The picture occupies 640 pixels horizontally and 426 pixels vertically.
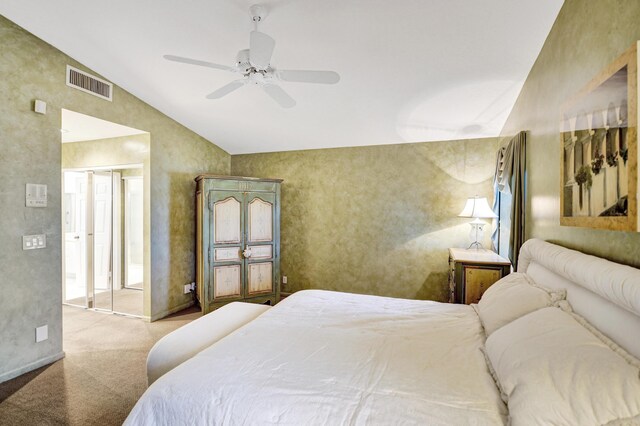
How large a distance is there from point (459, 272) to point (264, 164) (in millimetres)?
3299

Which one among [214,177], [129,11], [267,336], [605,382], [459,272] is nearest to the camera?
[605,382]

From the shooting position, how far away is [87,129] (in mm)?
3461

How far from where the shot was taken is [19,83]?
2.46 metres

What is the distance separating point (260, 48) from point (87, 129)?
2.84 m

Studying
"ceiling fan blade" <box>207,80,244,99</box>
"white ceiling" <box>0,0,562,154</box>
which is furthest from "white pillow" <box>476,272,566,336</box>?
"ceiling fan blade" <box>207,80,244,99</box>

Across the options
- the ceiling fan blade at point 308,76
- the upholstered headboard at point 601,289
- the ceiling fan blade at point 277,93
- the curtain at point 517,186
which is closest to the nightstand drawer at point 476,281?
the curtain at point 517,186

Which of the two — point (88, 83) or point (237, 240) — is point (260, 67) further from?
point (237, 240)

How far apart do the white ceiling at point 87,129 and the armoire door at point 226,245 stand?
1257mm

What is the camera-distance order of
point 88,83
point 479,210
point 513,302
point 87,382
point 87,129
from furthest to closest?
point 87,129 → point 479,210 → point 88,83 → point 87,382 → point 513,302

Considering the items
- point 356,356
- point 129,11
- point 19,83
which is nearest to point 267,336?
point 356,356

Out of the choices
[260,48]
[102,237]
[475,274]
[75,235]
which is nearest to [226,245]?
[102,237]

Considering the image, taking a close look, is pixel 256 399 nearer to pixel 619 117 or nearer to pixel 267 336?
pixel 267 336

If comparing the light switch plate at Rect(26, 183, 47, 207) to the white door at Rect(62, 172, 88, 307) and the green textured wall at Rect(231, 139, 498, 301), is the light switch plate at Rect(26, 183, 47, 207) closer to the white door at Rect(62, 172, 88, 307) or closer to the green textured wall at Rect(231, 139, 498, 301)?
the white door at Rect(62, 172, 88, 307)

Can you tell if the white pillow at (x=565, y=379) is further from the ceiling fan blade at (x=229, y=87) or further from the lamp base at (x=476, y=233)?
the lamp base at (x=476, y=233)
